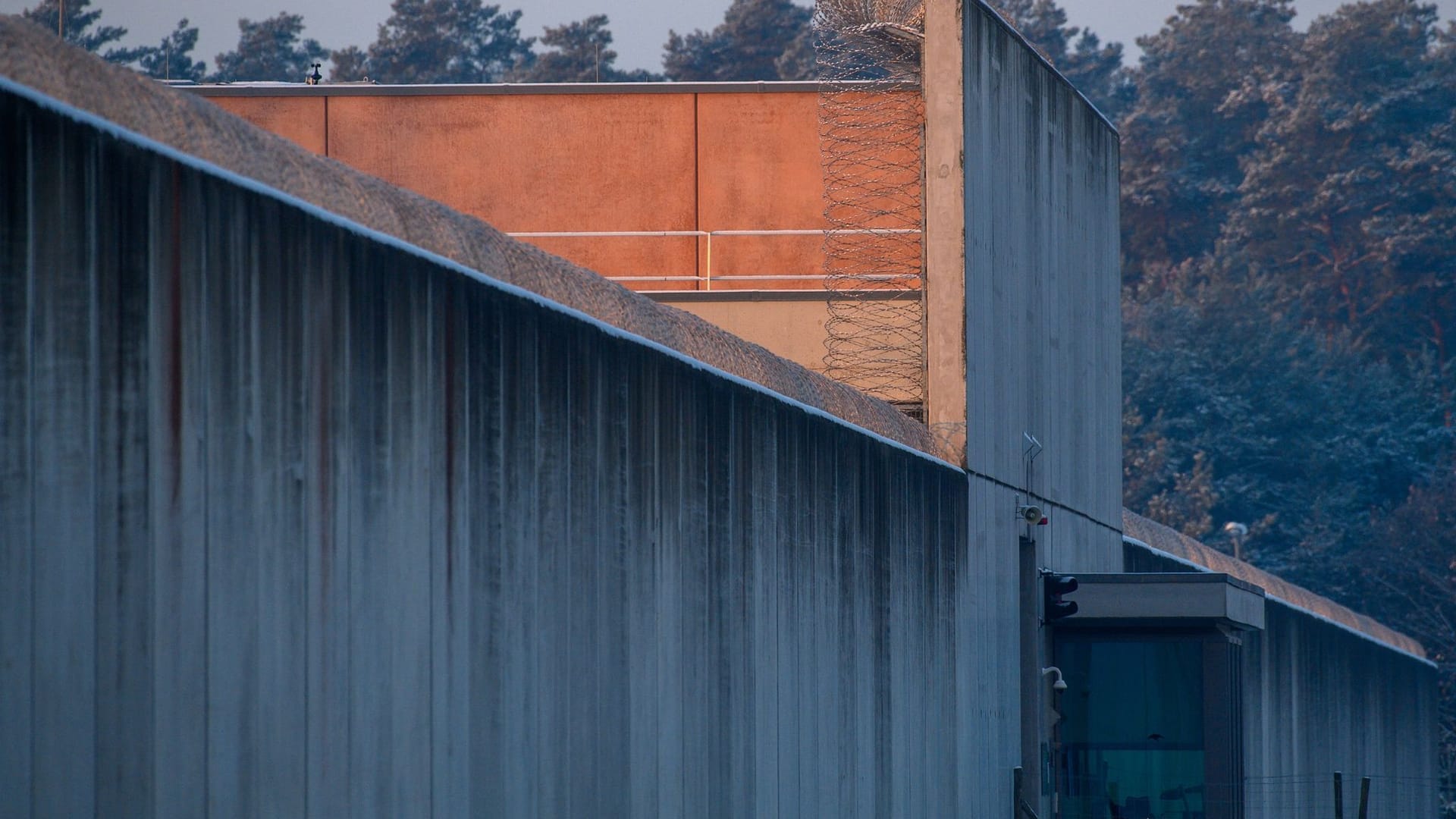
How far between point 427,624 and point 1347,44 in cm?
8961

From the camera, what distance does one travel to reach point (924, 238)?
17031 mm

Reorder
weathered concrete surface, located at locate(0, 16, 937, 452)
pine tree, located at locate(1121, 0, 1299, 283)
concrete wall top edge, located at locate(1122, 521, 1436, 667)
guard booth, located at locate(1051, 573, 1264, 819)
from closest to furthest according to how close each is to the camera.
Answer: weathered concrete surface, located at locate(0, 16, 937, 452) → guard booth, located at locate(1051, 573, 1264, 819) → concrete wall top edge, located at locate(1122, 521, 1436, 667) → pine tree, located at locate(1121, 0, 1299, 283)

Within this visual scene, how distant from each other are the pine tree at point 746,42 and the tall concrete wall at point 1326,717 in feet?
257

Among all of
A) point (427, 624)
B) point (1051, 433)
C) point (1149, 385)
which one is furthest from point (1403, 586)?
point (427, 624)

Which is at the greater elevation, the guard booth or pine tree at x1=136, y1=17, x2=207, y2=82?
pine tree at x1=136, y1=17, x2=207, y2=82

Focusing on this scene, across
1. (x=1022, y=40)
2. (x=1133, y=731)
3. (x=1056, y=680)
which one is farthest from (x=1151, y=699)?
(x=1022, y=40)

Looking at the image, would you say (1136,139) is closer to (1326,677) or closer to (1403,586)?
(1403,586)

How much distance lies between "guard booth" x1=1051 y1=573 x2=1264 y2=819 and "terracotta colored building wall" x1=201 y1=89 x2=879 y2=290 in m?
4.43

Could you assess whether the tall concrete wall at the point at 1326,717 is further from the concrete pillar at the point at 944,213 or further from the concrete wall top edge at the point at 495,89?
the concrete wall top edge at the point at 495,89

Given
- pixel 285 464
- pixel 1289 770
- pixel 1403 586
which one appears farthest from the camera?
pixel 1403 586

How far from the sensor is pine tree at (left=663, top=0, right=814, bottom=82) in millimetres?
112188

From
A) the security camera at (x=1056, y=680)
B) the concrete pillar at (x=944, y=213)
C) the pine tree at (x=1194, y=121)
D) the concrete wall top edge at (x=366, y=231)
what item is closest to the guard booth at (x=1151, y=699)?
the security camera at (x=1056, y=680)

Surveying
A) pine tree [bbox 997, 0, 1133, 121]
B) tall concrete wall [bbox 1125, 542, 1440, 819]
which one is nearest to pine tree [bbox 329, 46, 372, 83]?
pine tree [bbox 997, 0, 1133, 121]

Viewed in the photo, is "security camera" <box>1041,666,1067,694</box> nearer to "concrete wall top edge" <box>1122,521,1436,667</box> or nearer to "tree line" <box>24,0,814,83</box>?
"concrete wall top edge" <box>1122,521,1436,667</box>
